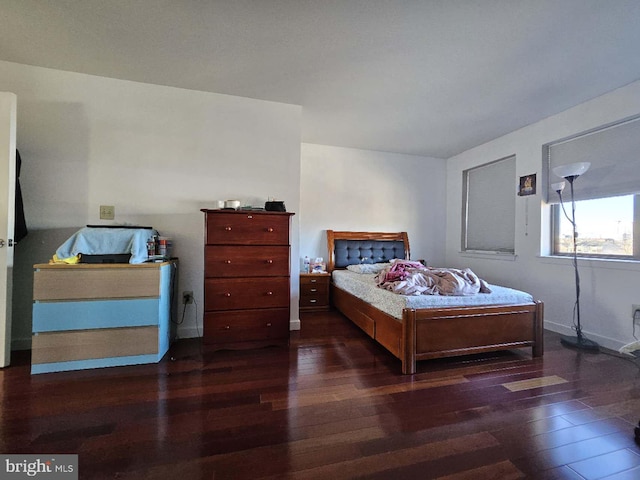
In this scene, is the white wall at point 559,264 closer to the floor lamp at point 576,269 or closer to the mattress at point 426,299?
the floor lamp at point 576,269

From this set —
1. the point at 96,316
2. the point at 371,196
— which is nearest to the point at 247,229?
the point at 96,316

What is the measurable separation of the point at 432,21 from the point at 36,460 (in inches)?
125

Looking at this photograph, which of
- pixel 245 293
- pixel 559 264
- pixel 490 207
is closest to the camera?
pixel 245 293

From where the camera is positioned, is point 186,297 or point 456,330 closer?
point 456,330

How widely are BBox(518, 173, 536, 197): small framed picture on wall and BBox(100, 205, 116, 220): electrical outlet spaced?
462 centimetres

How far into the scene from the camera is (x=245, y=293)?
7.47ft

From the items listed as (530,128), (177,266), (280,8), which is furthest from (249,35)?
(530,128)

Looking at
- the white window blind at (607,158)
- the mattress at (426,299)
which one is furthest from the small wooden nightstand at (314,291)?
the white window blind at (607,158)

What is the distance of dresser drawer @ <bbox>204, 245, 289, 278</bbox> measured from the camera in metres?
2.21

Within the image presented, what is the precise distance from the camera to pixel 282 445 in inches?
48.6

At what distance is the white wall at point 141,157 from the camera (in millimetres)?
2283

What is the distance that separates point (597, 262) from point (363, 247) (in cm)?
257

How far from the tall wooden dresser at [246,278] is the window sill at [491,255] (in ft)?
9.97

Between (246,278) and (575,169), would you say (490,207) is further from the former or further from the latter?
(246,278)
